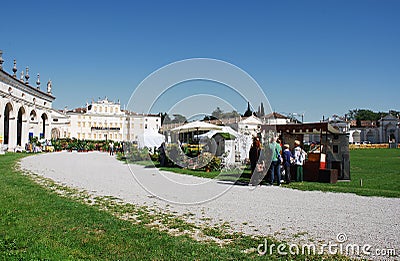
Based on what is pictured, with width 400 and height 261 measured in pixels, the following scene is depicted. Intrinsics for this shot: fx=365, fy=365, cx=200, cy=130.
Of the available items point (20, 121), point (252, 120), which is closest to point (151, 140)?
point (252, 120)

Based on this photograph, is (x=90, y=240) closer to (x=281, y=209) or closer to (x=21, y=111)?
(x=281, y=209)

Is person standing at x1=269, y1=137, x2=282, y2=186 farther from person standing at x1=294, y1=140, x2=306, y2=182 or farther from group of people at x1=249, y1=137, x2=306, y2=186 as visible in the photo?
person standing at x1=294, y1=140, x2=306, y2=182

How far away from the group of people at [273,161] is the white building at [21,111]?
2673cm

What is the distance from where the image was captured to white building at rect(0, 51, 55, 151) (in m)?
36.7

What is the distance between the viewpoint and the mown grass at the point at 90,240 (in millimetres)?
4844

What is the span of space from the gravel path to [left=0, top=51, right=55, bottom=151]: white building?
26501 millimetres

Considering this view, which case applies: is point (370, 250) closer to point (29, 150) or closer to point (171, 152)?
point (171, 152)

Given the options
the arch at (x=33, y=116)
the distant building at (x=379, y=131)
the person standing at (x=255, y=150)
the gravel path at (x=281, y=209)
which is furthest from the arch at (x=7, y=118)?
the distant building at (x=379, y=131)

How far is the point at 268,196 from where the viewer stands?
1028 cm

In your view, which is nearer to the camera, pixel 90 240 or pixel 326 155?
pixel 90 240

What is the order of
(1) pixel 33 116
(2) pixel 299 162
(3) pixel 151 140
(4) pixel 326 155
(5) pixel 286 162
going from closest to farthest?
(5) pixel 286 162 → (2) pixel 299 162 → (4) pixel 326 155 → (3) pixel 151 140 → (1) pixel 33 116

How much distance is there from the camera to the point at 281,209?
27.2 ft

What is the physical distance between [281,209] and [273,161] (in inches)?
184

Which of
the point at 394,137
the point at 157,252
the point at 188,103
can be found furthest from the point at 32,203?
the point at 394,137
